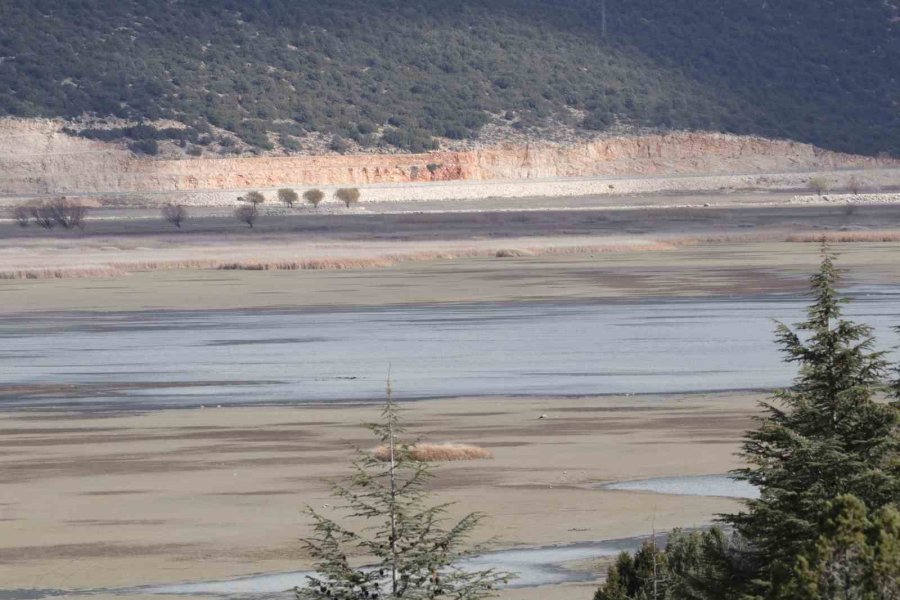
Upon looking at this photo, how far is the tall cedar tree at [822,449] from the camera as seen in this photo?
27.9 feet

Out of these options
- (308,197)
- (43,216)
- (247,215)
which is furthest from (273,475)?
(308,197)

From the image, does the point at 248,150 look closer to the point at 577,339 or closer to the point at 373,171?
the point at 373,171

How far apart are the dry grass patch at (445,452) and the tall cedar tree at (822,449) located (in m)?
9.62

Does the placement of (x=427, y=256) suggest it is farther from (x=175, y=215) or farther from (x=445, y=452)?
(x=445, y=452)

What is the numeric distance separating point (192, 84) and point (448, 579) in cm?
10314

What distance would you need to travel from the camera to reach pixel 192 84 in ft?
357

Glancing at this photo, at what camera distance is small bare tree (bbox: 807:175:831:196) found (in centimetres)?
10956

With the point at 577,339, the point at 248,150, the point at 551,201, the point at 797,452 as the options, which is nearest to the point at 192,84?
the point at 248,150

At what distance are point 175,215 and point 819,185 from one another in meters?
43.7

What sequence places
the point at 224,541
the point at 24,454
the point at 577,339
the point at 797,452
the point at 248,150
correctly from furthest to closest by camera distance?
the point at 248,150, the point at 577,339, the point at 24,454, the point at 224,541, the point at 797,452

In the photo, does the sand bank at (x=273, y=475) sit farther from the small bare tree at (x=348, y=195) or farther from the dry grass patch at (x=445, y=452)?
the small bare tree at (x=348, y=195)

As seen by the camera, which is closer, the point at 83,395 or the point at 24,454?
the point at 24,454

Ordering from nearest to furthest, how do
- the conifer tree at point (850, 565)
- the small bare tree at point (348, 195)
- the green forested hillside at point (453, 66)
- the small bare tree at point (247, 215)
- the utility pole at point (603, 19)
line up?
the conifer tree at point (850, 565)
the small bare tree at point (247, 215)
the small bare tree at point (348, 195)
the green forested hillside at point (453, 66)
the utility pole at point (603, 19)

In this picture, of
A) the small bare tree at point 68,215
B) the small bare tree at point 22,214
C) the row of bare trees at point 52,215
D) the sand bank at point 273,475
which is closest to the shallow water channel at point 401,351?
the sand bank at point 273,475
